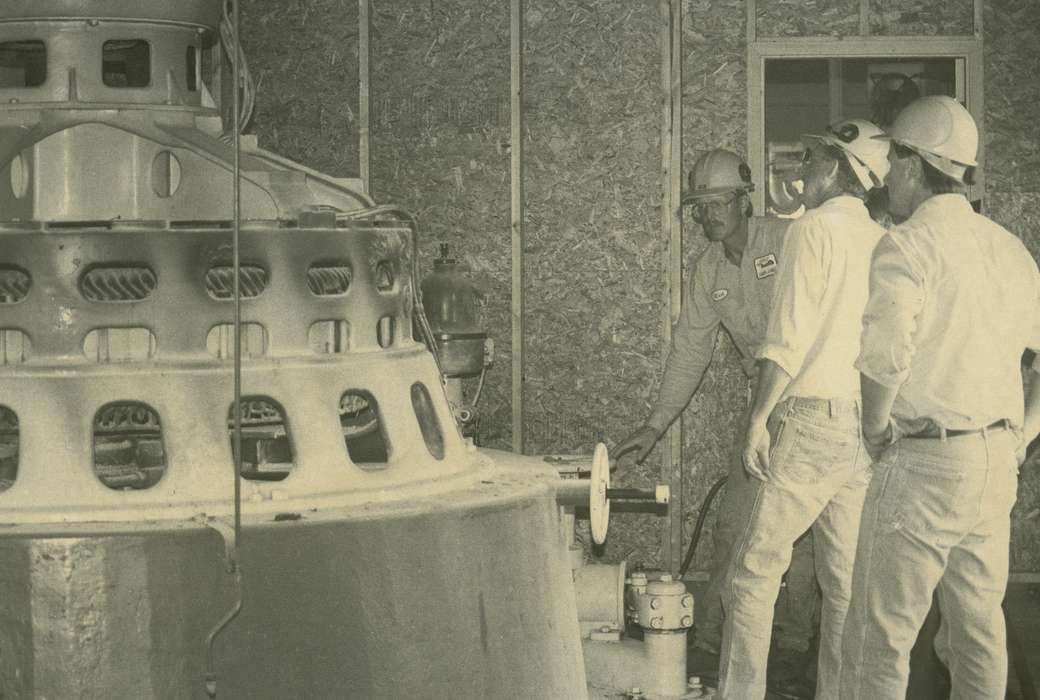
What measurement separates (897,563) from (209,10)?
281cm

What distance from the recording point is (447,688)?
4.60m

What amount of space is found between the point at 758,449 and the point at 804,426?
0.20 metres

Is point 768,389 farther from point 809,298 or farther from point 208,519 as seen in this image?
point 208,519

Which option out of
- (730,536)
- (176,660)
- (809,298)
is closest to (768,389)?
(809,298)

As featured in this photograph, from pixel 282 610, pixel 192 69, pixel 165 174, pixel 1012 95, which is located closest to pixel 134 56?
pixel 192 69

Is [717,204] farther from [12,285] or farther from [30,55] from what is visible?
[12,285]

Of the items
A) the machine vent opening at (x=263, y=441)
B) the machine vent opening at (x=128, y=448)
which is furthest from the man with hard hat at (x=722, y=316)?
the machine vent opening at (x=128, y=448)

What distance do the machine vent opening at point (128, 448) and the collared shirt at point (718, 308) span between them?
10.4 feet

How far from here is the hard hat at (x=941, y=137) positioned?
19.3ft

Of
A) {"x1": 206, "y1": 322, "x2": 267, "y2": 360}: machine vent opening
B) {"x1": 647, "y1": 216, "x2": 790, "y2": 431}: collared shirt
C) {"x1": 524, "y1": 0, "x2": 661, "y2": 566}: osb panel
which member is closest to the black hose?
{"x1": 524, "y1": 0, "x2": 661, "y2": 566}: osb panel

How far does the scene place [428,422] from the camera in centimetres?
546

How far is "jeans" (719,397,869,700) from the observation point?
6594 millimetres

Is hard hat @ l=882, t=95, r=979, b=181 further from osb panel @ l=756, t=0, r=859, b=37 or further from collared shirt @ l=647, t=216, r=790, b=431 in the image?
osb panel @ l=756, t=0, r=859, b=37

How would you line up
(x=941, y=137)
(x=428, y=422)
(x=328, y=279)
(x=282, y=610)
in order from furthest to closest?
(x=941, y=137), (x=328, y=279), (x=428, y=422), (x=282, y=610)
